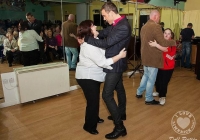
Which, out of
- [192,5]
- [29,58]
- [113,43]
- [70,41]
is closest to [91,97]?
[113,43]

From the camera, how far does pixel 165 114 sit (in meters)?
2.76

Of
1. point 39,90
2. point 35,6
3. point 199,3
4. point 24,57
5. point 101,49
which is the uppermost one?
point 199,3

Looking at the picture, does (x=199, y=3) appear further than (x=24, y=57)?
Yes

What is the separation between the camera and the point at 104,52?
6.68 ft

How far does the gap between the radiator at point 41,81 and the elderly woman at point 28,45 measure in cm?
42

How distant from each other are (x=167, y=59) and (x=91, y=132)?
5.36 feet

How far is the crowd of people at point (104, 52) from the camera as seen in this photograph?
6.27 ft

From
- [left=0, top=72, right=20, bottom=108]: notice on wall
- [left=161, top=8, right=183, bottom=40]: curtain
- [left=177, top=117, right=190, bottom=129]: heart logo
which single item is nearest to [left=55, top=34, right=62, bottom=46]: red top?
[left=0, top=72, right=20, bottom=108]: notice on wall

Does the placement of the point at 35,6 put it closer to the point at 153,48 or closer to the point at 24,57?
the point at 24,57

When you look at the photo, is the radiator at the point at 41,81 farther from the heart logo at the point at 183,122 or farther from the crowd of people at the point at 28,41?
the heart logo at the point at 183,122

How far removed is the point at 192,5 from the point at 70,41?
5.32 meters

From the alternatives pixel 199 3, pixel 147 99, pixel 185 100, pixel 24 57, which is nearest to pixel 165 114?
pixel 147 99

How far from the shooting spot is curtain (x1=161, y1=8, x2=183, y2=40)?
7.12 metres

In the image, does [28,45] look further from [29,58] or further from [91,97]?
[91,97]
